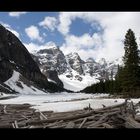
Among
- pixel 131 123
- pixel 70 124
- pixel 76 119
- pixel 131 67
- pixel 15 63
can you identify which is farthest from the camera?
pixel 15 63

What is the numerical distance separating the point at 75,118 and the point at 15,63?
120904mm

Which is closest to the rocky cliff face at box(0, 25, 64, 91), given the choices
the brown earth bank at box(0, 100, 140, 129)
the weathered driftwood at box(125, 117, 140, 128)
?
the brown earth bank at box(0, 100, 140, 129)

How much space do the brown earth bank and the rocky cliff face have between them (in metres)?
89.4

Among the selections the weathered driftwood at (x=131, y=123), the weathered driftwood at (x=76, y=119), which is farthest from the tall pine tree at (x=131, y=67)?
Answer: the weathered driftwood at (x=131, y=123)

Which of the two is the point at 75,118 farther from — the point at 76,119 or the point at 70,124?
the point at 70,124

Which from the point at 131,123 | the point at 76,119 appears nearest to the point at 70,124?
the point at 76,119

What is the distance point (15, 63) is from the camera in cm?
12950

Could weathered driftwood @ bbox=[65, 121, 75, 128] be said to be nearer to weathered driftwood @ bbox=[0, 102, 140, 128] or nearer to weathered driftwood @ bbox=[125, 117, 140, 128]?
weathered driftwood @ bbox=[0, 102, 140, 128]

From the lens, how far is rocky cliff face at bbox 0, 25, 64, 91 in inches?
4385

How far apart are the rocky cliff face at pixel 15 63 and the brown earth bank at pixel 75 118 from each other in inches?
3520

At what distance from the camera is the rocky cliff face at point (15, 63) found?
111m

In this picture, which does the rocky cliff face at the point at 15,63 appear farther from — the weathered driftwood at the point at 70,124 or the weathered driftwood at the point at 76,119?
the weathered driftwood at the point at 70,124
